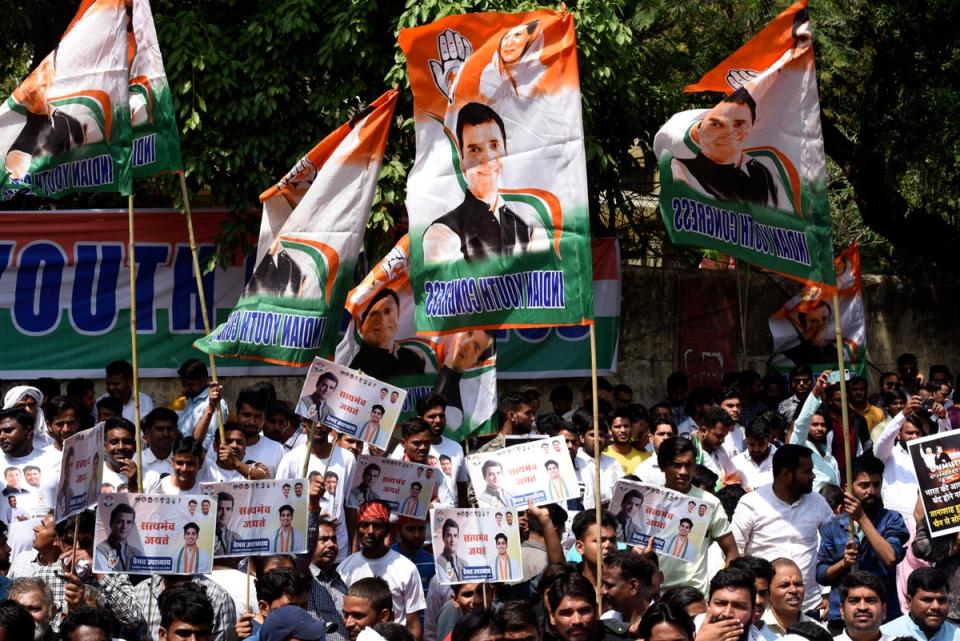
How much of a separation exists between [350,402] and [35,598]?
251 centimetres

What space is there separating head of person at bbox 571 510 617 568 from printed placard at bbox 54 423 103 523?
240 cm

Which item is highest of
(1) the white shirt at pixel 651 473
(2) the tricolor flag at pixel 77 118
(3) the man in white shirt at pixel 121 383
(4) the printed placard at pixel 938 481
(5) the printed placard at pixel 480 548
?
(2) the tricolor flag at pixel 77 118

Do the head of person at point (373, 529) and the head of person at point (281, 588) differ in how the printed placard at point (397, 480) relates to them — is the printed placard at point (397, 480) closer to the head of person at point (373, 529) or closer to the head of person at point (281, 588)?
the head of person at point (373, 529)

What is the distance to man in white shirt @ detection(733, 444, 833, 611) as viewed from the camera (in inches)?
341

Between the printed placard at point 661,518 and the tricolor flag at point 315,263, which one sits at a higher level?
the tricolor flag at point 315,263

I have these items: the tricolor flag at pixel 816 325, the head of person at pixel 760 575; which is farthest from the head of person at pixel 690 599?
the tricolor flag at pixel 816 325

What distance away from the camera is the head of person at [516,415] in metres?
11.0

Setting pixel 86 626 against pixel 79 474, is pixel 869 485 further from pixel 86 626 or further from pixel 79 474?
pixel 86 626

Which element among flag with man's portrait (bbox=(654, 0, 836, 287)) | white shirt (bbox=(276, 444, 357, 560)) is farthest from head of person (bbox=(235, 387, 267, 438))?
flag with man's portrait (bbox=(654, 0, 836, 287))

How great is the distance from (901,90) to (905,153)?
899mm

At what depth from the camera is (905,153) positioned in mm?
14914

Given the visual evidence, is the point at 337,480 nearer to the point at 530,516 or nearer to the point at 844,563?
the point at 530,516

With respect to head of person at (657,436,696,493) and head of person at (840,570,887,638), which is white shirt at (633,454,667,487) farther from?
head of person at (840,570,887,638)

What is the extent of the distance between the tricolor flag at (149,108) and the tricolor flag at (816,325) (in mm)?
6612
